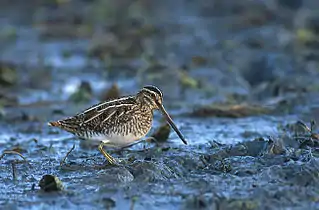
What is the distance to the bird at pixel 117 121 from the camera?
9.49m

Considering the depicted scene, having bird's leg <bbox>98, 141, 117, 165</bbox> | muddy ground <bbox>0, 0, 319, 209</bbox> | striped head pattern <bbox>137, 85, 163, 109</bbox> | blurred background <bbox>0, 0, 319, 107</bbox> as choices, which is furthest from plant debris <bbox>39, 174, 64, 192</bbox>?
blurred background <bbox>0, 0, 319, 107</bbox>

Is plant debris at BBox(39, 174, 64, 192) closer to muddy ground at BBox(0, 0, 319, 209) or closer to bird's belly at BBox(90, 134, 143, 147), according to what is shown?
muddy ground at BBox(0, 0, 319, 209)

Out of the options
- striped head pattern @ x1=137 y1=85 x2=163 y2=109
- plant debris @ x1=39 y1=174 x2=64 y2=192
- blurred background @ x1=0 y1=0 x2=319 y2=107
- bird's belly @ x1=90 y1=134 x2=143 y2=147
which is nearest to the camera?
plant debris @ x1=39 y1=174 x2=64 y2=192

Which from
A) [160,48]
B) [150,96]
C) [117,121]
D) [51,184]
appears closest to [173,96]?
[160,48]

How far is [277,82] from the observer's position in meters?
14.3

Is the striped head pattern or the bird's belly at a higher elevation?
the striped head pattern

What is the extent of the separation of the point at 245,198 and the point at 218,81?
7.62 m

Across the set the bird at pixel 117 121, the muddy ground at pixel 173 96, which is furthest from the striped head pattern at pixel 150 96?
the muddy ground at pixel 173 96

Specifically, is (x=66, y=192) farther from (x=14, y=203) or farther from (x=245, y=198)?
(x=245, y=198)

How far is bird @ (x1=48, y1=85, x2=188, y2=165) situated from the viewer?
9492mm

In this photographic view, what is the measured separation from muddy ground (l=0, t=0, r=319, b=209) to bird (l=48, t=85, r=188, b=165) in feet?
1.01

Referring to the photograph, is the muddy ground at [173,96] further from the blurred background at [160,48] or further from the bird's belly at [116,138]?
the bird's belly at [116,138]

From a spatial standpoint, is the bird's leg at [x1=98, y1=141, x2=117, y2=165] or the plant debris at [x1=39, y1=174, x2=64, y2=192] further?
the bird's leg at [x1=98, y1=141, x2=117, y2=165]

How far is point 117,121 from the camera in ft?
31.2
